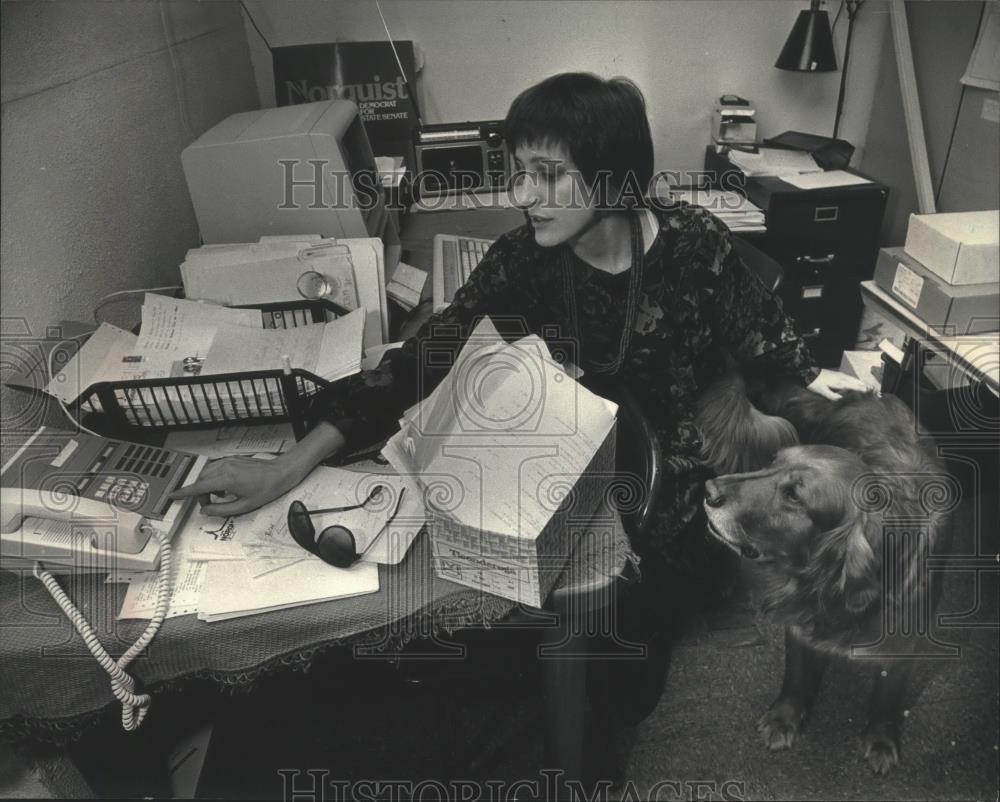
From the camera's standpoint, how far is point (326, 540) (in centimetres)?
85

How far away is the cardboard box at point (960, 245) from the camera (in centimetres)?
85

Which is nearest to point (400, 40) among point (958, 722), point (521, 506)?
point (521, 506)

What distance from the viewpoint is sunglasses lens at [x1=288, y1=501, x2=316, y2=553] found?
0.87 metres

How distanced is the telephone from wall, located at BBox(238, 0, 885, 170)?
38.0 inches

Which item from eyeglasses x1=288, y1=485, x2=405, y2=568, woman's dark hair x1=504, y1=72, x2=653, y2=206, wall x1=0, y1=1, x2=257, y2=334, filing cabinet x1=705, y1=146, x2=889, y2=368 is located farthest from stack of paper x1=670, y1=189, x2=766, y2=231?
wall x1=0, y1=1, x2=257, y2=334

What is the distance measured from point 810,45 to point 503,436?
1.08 meters

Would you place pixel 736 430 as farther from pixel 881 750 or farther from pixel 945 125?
pixel 881 750

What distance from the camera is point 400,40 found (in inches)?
59.3

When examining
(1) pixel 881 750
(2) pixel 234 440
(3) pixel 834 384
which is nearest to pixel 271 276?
(2) pixel 234 440

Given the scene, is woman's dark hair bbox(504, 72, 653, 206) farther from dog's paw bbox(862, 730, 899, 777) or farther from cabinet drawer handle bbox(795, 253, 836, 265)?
dog's paw bbox(862, 730, 899, 777)

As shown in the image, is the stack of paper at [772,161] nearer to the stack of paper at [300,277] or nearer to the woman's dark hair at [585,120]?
the woman's dark hair at [585,120]

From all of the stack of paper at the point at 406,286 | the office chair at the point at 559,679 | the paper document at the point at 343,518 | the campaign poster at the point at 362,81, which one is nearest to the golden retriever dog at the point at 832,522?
the office chair at the point at 559,679

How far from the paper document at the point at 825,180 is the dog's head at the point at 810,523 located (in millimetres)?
556

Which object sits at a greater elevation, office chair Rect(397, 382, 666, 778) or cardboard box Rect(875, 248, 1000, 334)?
cardboard box Rect(875, 248, 1000, 334)
